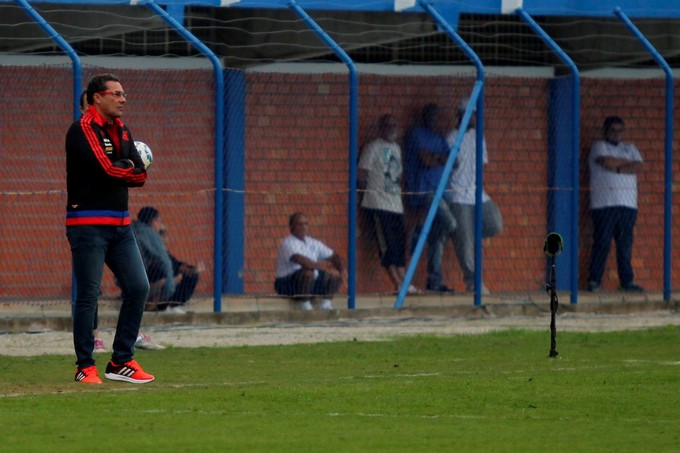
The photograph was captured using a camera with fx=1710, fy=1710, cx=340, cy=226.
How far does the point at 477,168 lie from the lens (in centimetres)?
→ 1880

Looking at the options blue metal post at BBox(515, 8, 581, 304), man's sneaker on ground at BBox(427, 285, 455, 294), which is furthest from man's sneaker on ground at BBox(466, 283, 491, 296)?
blue metal post at BBox(515, 8, 581, 304)

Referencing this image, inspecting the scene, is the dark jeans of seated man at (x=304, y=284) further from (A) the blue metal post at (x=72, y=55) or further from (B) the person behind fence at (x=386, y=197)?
(A) the blue metal post at (x=72, y=55)

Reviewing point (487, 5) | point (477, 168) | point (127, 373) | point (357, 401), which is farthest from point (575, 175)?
point (357, 401)

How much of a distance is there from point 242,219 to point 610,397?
8.72 metres

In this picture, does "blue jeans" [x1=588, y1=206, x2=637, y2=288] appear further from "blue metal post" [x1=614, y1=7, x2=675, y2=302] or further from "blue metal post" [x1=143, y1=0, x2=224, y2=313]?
"blue metal post" [x1=143, y1=0, x2=224, y2=313]

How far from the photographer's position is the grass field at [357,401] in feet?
27.5

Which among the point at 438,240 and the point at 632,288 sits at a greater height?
the point at 438,240

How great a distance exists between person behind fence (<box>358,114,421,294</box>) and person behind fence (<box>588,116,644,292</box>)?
2572mm

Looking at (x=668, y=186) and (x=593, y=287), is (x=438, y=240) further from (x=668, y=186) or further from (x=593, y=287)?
(x=668, y=186)

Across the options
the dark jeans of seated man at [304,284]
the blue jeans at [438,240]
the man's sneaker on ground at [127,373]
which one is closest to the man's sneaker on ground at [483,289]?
the blue jeans at [438,240]

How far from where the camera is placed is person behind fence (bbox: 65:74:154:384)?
10594 millimetres

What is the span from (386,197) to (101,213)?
8.32 m

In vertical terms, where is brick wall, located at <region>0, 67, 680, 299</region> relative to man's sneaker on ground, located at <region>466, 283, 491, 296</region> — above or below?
above

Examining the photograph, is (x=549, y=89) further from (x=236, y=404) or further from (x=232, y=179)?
(x=236, y=404)
